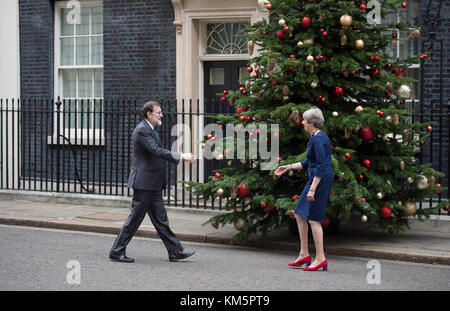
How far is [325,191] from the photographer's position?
301 inches

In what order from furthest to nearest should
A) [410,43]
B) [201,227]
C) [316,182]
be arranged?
[410,43] → [201,227] → [316,182]

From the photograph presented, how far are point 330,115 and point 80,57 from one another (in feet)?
26.9

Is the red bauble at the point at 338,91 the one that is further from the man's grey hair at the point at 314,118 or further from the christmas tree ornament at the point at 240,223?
the christmas tree ornament at the point at 240,223

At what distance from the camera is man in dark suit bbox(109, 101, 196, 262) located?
321 inches

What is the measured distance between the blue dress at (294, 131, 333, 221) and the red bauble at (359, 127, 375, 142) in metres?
1.41

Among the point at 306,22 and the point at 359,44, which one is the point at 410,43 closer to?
the point at 359,44

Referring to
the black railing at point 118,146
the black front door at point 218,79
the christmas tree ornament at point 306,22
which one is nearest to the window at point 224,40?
the black front door at point 218,79

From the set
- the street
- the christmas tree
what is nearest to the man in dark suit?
Answer: the street

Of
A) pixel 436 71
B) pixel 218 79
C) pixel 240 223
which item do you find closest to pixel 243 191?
pixel 240 223

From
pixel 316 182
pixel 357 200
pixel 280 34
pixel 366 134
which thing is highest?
pixel 280 34

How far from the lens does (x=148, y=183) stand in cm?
820

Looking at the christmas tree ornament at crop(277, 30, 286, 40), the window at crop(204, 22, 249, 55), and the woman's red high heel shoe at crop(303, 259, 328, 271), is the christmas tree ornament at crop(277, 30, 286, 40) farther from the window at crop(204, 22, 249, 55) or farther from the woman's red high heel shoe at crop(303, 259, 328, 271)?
the window at crop(204, 22, 249, 55)
